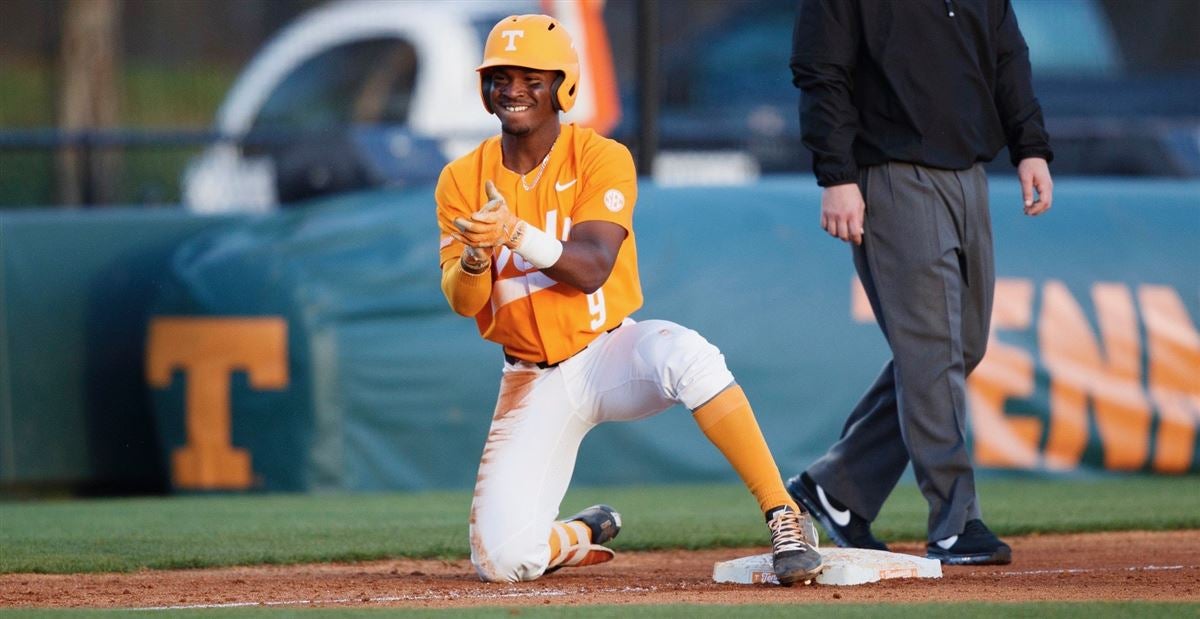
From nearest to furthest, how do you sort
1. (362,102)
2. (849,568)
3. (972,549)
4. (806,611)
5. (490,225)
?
(806,611) → (490,225) → (849,568) → (972,549) → (362,102)

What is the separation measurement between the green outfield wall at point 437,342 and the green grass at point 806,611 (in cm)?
391

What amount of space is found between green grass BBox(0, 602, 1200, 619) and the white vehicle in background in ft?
20.9

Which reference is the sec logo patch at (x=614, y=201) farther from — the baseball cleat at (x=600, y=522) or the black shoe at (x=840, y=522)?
the black shoe at (x=840, y=522)

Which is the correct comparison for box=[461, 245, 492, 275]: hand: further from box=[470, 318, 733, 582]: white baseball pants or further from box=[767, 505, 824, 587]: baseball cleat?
box=[767, 505, 824, 587]: baseball cleat

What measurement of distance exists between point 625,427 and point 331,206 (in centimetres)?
191

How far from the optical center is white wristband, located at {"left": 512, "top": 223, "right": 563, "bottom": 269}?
16.0ft

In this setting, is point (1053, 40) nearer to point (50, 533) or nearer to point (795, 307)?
point (795, 307)

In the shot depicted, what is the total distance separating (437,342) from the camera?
8594mm

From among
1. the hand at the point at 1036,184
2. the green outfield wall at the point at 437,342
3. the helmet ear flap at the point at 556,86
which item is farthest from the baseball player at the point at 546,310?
the green outfield wall at the point at 437,342

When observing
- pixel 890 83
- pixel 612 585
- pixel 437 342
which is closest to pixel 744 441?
pixel 612 585

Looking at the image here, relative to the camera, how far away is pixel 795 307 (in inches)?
349

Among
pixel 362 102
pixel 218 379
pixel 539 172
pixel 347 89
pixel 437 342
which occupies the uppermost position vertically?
pixel 347 89

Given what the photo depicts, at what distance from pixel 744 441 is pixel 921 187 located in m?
1.12

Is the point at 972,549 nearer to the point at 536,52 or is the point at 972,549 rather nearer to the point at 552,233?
the point at 552,233
